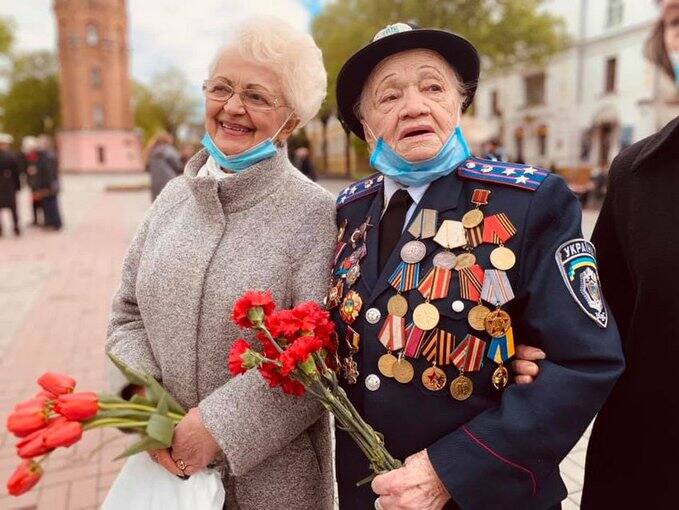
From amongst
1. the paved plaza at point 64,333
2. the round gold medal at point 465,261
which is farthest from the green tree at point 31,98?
the round gold medal at point 465,261

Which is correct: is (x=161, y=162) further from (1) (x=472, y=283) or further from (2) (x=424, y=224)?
(1) (x=472, y=283)

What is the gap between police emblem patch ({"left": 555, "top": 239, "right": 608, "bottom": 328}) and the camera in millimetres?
1272

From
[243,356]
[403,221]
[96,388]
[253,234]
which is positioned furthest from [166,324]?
[96,388]

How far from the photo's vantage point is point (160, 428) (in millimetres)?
1352

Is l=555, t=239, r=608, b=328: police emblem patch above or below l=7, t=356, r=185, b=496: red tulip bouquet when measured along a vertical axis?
above

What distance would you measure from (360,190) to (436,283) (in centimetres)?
49

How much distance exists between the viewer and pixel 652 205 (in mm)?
1501

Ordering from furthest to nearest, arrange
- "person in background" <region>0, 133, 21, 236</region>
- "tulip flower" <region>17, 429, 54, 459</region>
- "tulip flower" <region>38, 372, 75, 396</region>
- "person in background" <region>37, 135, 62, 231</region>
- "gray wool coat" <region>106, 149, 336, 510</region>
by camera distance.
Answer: "person in background" <region>37, 135, 62, 231</region> → "person in background" <region>0, 133, 21, 236</region> → "gray wool coat" <region>106, 149, 336, 510</region> → "tulip flower" <region>38, 372, 75, 396</region> → "tulip flower" <region>17, 429, 54, 459</region>

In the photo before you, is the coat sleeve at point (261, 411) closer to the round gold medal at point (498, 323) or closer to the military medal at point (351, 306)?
the military medal at point (351, 306)

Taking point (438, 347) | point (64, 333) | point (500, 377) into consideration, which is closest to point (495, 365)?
point (500, 377)

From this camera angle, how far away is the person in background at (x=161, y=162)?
26.7 feet

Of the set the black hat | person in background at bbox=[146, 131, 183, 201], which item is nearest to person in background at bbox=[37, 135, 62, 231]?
person in background at bbox=[146, 131, 183, 201]

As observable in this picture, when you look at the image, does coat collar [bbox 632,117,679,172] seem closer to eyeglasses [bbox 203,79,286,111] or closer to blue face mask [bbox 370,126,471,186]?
blue face mask [bbox 370,126,471,186]

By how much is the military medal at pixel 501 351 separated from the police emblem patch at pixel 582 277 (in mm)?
178
